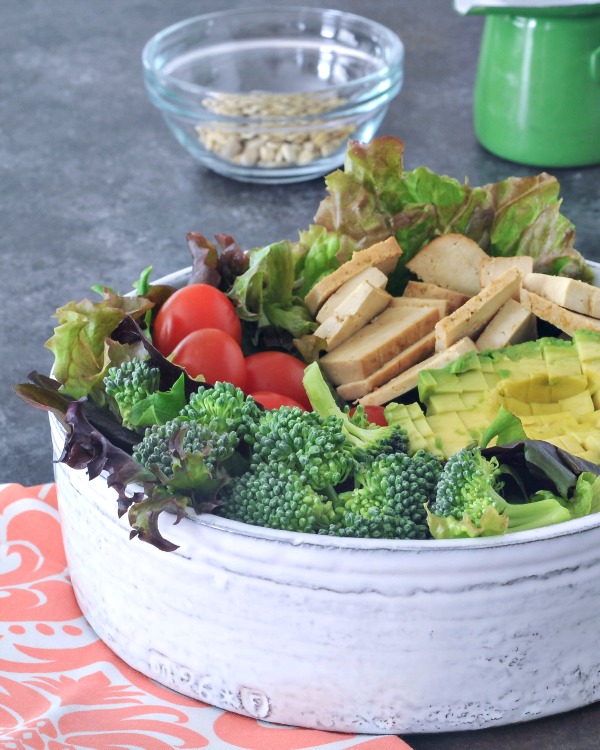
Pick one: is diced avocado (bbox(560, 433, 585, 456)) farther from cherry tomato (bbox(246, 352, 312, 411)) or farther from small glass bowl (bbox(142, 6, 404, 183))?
small glass bowl (bbox(142, 6, 404, 183))

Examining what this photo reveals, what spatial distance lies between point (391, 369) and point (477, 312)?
16 cm

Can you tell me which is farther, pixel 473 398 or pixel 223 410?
pixel 473 398

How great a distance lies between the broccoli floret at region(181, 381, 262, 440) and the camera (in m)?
1.41

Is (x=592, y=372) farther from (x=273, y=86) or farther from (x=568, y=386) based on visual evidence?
(x=273, y=86)

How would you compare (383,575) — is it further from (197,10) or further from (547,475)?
(197,10)

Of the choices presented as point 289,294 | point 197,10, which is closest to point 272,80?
point 197,10

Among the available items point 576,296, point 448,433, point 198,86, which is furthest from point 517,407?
point 198,86

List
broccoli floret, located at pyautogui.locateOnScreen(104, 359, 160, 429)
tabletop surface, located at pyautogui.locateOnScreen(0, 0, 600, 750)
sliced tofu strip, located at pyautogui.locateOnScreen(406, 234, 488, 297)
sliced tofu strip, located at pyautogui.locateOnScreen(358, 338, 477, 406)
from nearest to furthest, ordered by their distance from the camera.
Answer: broccoli floret, located at pyautogui.locateOnScreen(104, 359, 160, 429) < sliced tofu strip, located at pyautogui.locateOnScreen(358, 338, 477, 406) < sliced tofu strip, located at pyautogui.locateOnScreen(406, 234, 488, 297) < tabletop surface, located at pyautogui.locateOnScreen(0, 0, 600, 750)

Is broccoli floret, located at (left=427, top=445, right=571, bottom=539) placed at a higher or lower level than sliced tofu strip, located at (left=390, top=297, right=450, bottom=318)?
higher

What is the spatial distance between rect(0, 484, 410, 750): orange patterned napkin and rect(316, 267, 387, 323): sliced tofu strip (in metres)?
0.57

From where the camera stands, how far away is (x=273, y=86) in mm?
3232

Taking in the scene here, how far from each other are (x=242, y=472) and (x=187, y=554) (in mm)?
159

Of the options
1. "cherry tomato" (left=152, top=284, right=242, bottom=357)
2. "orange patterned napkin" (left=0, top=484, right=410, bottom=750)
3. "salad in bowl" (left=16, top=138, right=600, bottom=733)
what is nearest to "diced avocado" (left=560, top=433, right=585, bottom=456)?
"salad in bowl" (left=16, top=138, right=600, bottom=733)

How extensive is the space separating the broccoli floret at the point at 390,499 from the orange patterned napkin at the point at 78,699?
0.83 feet
